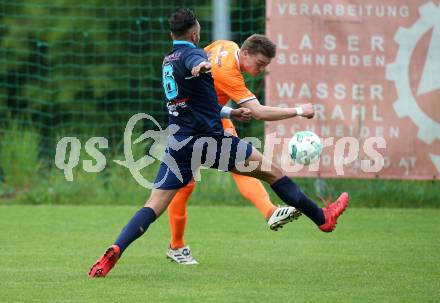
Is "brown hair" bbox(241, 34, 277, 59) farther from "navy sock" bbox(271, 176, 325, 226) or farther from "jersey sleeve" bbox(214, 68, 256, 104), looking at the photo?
"navy sock" bbox(271, 176, 325, 226)

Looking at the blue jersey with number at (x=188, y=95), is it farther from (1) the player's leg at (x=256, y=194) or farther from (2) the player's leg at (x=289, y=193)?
(1) the player's leg at (x=256, y=194)

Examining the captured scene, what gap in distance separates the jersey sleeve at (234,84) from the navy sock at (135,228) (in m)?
1.01

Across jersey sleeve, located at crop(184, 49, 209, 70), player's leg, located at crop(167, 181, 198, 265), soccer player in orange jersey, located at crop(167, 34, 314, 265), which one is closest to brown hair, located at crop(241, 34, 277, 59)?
soccer player in orange jersey, located at crop(167, 34, 314, 265)

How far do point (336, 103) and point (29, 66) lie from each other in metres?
5.63

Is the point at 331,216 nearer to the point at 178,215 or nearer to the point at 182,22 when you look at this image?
the point at 178,215

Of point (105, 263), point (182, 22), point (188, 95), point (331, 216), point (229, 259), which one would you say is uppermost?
point (182, 22)

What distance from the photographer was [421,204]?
11977 millimetres

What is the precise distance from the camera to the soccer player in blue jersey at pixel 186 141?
6.77 metres

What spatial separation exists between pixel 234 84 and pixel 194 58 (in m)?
0.77

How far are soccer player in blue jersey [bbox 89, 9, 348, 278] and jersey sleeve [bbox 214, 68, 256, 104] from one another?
0.69 feet

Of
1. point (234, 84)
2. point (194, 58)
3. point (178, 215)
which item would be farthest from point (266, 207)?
point (194, 58)

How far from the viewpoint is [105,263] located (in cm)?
668

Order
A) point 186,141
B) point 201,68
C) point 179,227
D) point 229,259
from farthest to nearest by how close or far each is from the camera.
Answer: point 229,259 → point 179,227 → point 186,141 → point 201,68

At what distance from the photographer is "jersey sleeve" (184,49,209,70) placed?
6.45 metres
